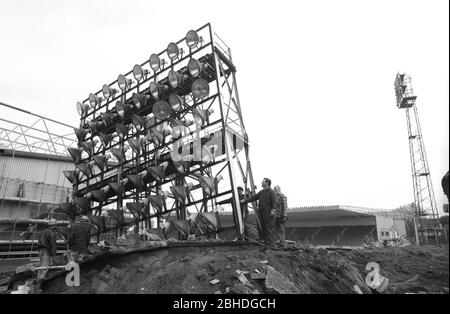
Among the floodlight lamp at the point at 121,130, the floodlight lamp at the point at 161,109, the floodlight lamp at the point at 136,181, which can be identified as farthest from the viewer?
the floodlight lamp at the point at 121,130

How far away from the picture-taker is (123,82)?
17.7 m

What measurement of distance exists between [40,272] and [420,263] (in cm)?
999

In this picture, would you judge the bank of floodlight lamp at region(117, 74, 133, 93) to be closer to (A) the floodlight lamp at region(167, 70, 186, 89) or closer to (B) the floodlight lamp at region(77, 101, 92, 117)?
(B) the floodlight lamp at region(77, 101, 92, 117)

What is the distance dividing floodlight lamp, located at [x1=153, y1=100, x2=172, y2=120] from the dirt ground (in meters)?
7.92

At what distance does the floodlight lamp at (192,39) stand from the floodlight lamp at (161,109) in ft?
9.47

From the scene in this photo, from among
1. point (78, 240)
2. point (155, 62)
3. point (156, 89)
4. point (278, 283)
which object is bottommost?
point (278, 283)

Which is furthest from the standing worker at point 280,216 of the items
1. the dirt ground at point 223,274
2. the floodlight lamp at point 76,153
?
the floodlight lamp at point 76,153

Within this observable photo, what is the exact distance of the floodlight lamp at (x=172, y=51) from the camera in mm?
15234

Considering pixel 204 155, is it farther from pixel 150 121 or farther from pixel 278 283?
pixel 278 283

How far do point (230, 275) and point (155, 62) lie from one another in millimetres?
12909

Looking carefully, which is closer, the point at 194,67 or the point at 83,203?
the point at 194,67

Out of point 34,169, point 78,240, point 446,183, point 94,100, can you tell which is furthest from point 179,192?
point 34,169

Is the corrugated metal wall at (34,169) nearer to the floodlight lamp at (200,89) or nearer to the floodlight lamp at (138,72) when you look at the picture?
the floodlight lamp at (138,72)
